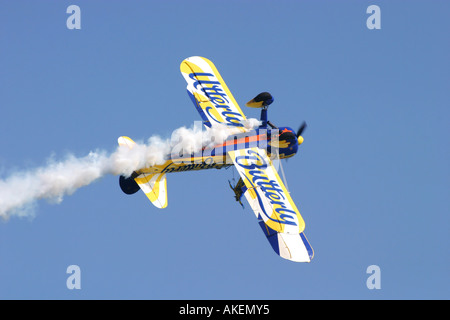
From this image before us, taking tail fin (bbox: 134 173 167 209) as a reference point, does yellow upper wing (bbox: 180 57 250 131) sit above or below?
above

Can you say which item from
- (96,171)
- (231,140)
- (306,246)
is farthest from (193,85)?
(306,246)

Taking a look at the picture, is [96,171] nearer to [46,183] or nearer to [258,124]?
[46,183]

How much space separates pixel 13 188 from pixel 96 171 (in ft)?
12.0

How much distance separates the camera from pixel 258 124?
43.9 meters

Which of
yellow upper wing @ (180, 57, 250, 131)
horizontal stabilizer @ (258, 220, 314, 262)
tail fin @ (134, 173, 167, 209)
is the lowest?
horizontal stabilizer @ (258, 220, 314, 262)

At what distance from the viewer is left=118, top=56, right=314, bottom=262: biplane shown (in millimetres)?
39625

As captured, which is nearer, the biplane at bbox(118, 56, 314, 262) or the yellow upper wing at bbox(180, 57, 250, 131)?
the biplane at bbox(118, 56, 314, 262)

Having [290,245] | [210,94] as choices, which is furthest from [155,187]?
[290,245]

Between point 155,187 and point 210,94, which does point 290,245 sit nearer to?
point 155,187

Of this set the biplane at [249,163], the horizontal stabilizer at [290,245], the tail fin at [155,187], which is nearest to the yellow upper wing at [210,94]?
the biplane at [249,163]

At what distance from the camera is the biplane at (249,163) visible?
3962 cm

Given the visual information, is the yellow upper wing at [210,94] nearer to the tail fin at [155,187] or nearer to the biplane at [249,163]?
the biplane at [249,163]

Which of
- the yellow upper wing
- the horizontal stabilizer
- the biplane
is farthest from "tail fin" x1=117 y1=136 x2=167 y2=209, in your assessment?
the horizontal stabilizer

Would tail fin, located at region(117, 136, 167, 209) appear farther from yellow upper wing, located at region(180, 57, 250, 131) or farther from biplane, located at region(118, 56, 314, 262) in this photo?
yellow upper wing, located at region(180, 57, 250, 131)
